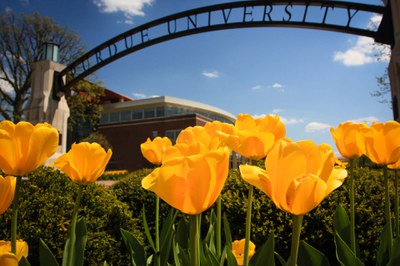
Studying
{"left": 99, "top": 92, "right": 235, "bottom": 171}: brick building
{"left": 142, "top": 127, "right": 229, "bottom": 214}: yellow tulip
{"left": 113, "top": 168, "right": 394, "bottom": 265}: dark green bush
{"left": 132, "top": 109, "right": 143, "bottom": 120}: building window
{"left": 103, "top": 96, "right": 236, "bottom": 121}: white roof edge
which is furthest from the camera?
{"left": 132, "top": 109, "right": 143, "bottom": 120}: building window

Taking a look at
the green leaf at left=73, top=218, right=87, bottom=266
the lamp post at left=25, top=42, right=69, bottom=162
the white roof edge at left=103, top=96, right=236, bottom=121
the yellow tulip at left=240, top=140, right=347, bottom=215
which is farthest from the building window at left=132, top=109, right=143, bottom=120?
the yellow tulip at left=240, top=140, right=347, bottom=215

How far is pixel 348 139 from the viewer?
1385 millimetres

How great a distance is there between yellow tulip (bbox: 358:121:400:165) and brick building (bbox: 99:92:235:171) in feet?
110

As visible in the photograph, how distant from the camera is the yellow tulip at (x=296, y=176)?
2.26 feet

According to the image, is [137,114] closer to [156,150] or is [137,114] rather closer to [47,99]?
[47,99]

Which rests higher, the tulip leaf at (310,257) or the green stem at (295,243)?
the green stem at (295,243)

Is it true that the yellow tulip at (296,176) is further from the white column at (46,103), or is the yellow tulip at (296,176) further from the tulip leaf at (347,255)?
the white column at (46,103)

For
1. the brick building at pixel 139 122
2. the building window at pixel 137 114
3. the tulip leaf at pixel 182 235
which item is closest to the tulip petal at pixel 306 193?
the tulip leaf at pixel 182 235

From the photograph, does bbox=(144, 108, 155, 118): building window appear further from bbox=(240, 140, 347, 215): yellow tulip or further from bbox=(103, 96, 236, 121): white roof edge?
bbox=(240, 140, 347, 215): yellow tulip

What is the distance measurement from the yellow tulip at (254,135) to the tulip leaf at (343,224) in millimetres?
622

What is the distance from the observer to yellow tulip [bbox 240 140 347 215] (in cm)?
69

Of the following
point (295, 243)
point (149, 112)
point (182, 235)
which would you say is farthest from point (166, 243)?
point (149, 112)

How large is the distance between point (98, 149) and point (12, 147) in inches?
12.9

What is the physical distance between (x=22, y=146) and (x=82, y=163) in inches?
10.0
